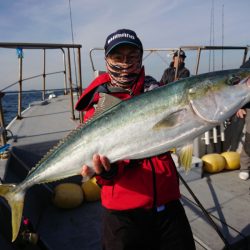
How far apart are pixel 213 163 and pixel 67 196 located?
310 centimetres

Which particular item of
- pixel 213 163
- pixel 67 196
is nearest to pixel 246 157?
pixel 213 163

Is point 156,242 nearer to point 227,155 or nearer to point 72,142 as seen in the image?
point 72,142

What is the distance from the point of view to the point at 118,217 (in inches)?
102

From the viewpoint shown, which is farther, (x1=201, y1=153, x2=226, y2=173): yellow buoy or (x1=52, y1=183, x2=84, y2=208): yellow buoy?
(x1=201, y1=153, x2=226, y2=173): yellow buoy

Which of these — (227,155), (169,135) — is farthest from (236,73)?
(227,155)

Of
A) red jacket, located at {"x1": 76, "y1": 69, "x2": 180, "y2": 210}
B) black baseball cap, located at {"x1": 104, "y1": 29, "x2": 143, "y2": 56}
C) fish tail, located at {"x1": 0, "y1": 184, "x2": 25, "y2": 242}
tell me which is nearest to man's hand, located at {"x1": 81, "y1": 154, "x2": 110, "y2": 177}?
red jacket, located at {"x1": 76, "y1": 69, "x2": 180, "y2": 210}

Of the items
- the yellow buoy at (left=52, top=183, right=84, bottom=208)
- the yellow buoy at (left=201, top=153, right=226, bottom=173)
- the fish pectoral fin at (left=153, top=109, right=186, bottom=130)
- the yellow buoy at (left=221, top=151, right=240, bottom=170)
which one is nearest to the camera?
the fish pectoral fin at (left=153, top=109, right=186, bottom=130)

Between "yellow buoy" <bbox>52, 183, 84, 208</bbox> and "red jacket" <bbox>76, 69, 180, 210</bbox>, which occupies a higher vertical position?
"red jacket" <bbox>76, 69, 180, 210</bbox>

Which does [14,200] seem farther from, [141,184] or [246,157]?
[246,157]

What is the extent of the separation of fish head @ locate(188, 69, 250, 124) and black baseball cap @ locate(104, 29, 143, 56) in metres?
0.68

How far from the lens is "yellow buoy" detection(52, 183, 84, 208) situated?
4941mm

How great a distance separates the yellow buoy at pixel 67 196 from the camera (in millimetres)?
4941

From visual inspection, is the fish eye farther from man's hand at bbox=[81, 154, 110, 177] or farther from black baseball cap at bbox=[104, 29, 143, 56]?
man's hand at bbox=[81, 154, 110, 177]

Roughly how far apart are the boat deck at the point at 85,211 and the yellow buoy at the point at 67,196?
117 mm
